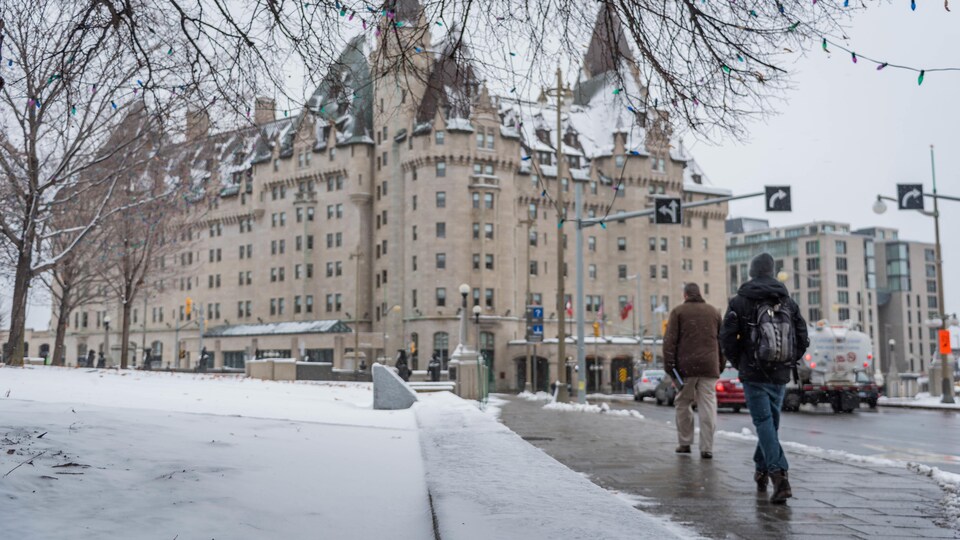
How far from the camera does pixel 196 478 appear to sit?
17.7 feet

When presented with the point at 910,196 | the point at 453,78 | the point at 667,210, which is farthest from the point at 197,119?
the point at 910,196

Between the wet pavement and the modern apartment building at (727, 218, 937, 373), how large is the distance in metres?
127

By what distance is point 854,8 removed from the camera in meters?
6.79

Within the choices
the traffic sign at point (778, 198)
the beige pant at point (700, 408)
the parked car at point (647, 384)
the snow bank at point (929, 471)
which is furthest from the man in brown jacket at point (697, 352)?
the parked car at point (647, 384)

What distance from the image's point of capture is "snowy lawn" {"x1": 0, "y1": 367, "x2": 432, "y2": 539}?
13.9 ft

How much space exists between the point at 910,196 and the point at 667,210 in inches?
318

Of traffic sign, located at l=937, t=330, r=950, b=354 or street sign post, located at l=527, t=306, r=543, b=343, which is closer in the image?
street sign post, located at l=527, t=306, r=543, b=343

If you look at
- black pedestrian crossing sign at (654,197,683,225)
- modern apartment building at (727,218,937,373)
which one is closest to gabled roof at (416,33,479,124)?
black pedestrian crossing sign at (654,197,683,225)

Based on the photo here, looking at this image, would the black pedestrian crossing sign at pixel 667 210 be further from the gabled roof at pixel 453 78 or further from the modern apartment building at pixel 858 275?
the modern apartment building at pixel 858 275

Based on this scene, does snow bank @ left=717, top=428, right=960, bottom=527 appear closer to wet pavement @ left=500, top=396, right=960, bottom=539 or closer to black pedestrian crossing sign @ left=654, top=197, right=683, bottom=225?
wet pavement @ left=500, top=396, right=960, bottom=539

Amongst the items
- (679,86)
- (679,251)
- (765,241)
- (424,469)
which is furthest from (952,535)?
(765,241)

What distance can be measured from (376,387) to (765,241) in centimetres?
13486

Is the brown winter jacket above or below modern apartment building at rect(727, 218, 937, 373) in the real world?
below

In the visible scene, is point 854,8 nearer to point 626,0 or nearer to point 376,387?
point 626,0
